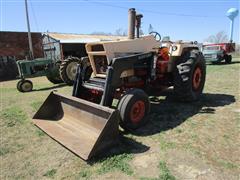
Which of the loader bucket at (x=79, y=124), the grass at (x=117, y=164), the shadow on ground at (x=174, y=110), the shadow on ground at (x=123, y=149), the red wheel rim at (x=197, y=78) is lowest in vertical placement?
the grass at (x=117, y=164)

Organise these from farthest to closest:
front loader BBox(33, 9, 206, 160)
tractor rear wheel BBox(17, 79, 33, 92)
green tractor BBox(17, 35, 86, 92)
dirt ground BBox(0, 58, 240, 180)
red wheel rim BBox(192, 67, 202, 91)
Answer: green tractor BBox(17, 35, 86, 92)
tractor rear wheel BBox(17, 79, 33, 92)
red wheel rim BBox(192, 67, 202, 91)
front loader BBox(33, 9, 206, 160)
dirt ground BBox(0, 58, 240, 180)

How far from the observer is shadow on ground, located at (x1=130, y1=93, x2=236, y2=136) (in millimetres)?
4312

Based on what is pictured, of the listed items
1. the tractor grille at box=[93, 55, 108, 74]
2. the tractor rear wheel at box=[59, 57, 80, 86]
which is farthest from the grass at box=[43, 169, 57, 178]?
the tractor rear wheel at box=[59, 57, 80, 86]

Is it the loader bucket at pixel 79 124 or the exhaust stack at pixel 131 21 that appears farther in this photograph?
the exhaust stack at pixel 131 21

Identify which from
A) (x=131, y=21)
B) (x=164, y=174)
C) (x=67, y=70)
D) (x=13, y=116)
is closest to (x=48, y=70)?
(x=67, y=70)

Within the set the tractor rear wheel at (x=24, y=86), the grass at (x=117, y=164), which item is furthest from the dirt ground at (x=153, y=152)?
the tractor rear wheel at (x=24, y=86)

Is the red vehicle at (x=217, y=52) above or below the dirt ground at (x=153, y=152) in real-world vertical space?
above

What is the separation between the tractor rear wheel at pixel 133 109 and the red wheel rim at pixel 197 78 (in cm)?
187

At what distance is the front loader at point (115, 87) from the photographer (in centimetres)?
370

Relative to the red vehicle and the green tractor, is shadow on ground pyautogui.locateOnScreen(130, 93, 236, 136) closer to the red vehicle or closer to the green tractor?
the green tractor

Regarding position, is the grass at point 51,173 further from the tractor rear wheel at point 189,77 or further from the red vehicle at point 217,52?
the red vehicle at point 217,52

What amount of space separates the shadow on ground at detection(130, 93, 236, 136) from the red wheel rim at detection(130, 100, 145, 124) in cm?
20

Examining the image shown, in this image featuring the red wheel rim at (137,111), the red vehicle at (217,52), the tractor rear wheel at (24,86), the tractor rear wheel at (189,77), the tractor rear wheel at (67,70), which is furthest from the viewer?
the red vehicle at (217,52)

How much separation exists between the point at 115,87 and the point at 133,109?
1.73 ft
